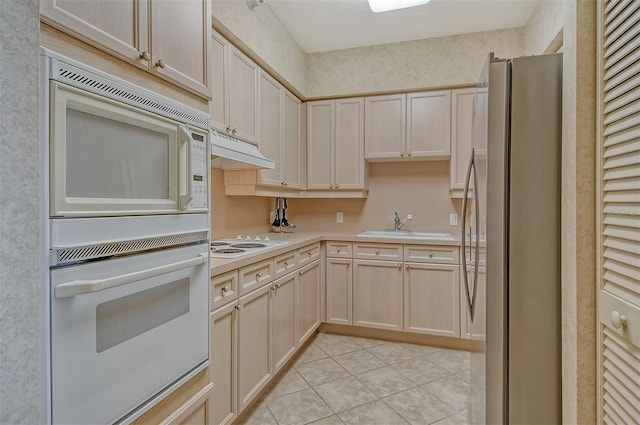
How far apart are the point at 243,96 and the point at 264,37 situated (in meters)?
0.57

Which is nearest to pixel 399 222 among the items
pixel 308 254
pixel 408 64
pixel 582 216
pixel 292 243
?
pixel 308 254

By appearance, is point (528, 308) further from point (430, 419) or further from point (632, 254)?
point (430, 419)

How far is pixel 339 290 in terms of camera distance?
3.23 m

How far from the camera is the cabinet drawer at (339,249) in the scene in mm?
3197

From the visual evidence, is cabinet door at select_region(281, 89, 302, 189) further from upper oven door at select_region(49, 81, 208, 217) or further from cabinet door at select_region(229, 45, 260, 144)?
upper oven door at select_region(49, 81, 208, 217)

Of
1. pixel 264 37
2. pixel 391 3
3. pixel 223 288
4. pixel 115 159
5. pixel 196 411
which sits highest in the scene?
pixel 391 3

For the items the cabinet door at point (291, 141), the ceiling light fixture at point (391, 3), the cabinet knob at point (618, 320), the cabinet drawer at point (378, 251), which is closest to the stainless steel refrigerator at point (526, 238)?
the cabinet knob at point (618, 320)

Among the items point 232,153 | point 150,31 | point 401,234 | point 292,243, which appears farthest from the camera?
point 401,234

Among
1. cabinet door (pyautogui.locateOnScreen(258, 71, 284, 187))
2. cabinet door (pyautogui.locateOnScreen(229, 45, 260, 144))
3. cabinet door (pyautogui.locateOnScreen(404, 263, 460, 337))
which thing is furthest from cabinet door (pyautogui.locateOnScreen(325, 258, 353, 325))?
cabinet door (pyautogui.locateOnScreen(229, 45, 260, 144))

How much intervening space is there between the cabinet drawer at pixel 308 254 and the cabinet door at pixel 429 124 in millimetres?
1303

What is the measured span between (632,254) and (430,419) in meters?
1.60

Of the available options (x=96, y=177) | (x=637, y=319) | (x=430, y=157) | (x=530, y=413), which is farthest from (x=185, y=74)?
(x=430, y=157)

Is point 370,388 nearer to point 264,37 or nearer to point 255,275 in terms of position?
point 255,275

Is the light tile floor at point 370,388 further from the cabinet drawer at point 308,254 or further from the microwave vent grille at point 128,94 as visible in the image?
the microwave vent grille at point 128,94
